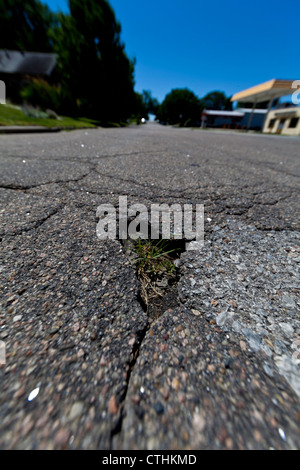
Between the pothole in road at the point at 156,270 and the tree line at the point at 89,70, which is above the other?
the tree line at the point at 89,70

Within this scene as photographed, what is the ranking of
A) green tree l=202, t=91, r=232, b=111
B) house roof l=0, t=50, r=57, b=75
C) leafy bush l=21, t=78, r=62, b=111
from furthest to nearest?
green tree l=202, t=91, r=232, b=111
house roof l=0, t=50, r=57, b=75
leafy bush l=21, t=78, r=62, b=111

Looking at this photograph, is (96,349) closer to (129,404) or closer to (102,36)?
(129,404)

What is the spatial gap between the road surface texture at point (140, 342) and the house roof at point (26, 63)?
27.3m

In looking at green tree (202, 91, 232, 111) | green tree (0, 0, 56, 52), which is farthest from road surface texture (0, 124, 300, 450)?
green tree (202, 91, 232, 111)

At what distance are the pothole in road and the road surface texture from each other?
41mm

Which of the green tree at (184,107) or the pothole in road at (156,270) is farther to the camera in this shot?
the green tree at (184,107)

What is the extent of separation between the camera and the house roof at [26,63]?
65.5 feet

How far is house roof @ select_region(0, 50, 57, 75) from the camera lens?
20.0 m

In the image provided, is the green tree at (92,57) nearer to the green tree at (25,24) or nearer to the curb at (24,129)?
the curb at (24,129)

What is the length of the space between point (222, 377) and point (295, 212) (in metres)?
1.45

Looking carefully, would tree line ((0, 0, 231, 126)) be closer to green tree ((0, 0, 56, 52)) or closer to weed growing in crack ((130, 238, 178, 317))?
green tree ((0, 0, 56, 52))

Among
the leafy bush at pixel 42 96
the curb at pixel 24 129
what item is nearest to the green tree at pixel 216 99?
the leafy bush at pixel 42 96

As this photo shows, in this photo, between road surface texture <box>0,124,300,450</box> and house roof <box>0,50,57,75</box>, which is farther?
house roof <box>0,50,57,75</box>
